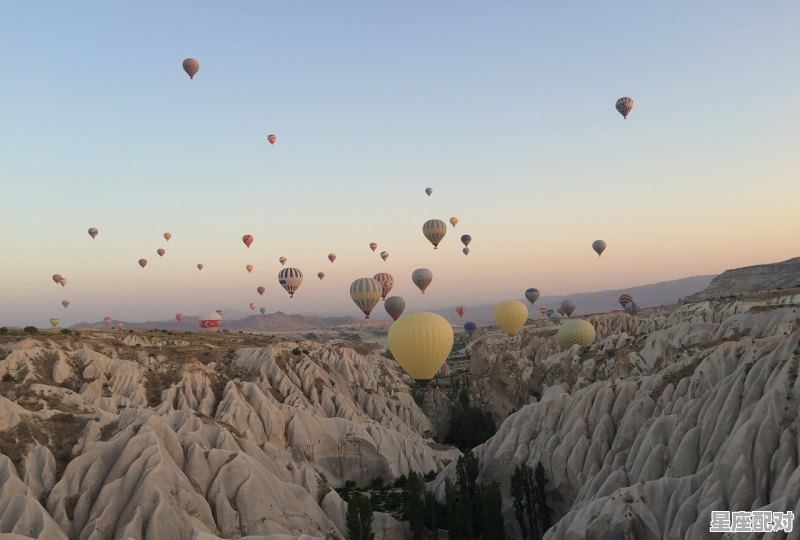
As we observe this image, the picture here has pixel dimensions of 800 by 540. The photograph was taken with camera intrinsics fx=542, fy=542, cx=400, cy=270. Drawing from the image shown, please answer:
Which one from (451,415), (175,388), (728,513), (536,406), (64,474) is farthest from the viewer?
(451,415)

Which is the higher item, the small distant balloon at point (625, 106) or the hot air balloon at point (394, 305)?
the small distant balloon at point (625, 106)

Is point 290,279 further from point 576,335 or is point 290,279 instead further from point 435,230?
point 576,335

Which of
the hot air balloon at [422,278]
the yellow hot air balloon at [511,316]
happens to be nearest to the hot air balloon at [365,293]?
the hot air balloon at [422,278]

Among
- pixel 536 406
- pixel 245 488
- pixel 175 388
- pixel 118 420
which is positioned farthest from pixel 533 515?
pixel 175 388

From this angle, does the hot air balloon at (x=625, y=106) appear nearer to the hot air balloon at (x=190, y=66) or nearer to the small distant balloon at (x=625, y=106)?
the small distant balloon at (x=625, y=106)

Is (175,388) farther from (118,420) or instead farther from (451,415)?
(451,415)

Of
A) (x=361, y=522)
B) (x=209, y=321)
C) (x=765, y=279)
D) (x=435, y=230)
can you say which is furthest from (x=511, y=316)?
(x=765, y=279)

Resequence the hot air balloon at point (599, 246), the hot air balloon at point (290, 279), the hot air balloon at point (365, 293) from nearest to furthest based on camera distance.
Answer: the hot air balloon at point (365, 293), the hot air balloon at point (290, 279), the hot air balloon at point (599, 246)
